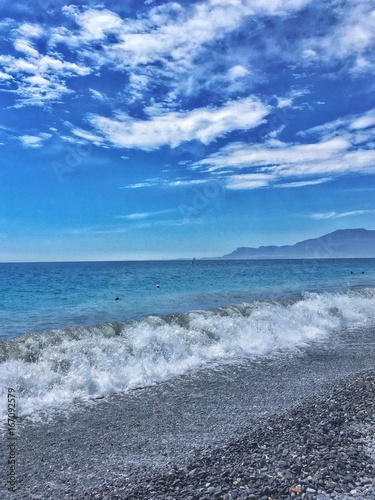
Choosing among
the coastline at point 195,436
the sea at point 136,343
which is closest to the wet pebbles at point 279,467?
the coastline at point 195,436

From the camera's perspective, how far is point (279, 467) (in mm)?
6160

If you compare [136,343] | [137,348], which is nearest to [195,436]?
[137,348]

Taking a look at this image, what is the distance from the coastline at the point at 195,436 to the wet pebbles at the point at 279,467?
0.02m

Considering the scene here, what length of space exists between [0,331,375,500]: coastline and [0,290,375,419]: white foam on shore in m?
0.93

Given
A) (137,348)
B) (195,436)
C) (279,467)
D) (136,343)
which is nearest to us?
(279,467)

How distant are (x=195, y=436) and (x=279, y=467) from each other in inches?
89.9

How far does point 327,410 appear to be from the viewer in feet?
28.6

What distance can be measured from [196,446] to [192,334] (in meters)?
8.79

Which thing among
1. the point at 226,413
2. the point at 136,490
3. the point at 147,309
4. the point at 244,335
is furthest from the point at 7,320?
the point at 136,490

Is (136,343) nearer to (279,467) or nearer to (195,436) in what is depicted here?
(195,436)

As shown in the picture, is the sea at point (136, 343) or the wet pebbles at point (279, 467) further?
the sea at point (136, 343)

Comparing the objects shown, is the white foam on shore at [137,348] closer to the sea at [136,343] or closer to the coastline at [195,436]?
the sea at [136,343]

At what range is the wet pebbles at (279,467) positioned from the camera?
18.2 feet

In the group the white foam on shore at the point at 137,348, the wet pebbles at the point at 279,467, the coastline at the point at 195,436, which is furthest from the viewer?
the white foam on shore at the point at 137,348
